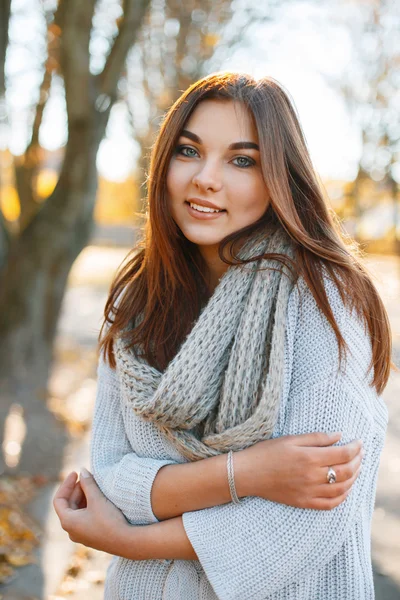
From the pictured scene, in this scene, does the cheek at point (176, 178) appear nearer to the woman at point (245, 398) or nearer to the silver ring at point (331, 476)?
the woman at point (245, 398)

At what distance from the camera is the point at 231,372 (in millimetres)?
1708

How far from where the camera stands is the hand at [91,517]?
1.77 meters

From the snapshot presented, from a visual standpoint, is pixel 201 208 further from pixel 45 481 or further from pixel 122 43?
pixel 122 43

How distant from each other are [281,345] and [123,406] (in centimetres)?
57

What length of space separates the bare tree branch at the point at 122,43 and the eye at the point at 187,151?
13.8 ft

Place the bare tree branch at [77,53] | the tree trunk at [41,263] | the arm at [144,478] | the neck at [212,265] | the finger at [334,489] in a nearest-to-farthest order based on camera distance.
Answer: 1. the finger at [334,489]
2. the arm at [144,478]
3. the neck at [212,265]
4. the bare tree branch at [77,53]
5. the tree trunk at [41,263]

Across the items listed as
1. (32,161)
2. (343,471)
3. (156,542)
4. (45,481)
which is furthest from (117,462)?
(32,161)

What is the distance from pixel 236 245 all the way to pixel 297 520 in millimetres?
784

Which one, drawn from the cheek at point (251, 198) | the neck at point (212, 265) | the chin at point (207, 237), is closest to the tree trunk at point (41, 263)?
the neck at point (212, 265)

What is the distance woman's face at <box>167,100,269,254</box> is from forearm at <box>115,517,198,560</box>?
802 mm

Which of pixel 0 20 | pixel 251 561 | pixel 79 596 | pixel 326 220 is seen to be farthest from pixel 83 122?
pixel 251 561

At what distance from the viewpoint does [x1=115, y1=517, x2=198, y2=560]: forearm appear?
5.56 feet

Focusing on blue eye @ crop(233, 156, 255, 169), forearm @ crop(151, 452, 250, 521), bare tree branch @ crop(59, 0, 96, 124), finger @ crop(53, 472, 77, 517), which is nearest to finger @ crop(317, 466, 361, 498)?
forearm @ crop(151, 452, 250, 521)

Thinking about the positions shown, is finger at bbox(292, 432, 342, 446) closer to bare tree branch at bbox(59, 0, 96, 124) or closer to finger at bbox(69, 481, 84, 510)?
finger at bbox(69, 481, 84, 510)
